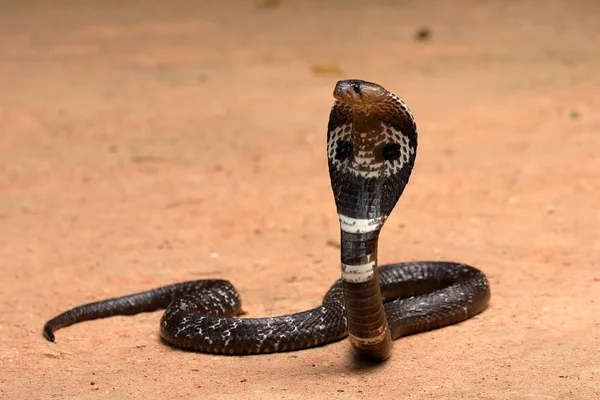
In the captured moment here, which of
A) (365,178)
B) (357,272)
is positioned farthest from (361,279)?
(365,178)

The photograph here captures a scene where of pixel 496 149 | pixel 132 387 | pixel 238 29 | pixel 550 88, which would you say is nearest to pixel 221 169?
pixel 496 149

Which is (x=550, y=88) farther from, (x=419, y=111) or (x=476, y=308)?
(x=476, y=308)

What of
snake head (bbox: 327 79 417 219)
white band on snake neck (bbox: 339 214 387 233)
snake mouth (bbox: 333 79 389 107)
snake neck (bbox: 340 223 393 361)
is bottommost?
snake neck (bbox: 340 223 393 361)

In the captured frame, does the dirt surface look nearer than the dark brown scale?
Yes

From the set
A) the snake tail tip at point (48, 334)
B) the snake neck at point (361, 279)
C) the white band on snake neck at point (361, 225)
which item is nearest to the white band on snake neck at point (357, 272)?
the snake neck at point (361, 279)

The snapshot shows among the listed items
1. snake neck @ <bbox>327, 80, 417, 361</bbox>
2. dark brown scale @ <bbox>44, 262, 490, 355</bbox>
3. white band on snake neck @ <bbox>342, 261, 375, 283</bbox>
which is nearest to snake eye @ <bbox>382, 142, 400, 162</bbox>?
snake neck @ <bbox>327, 80, 417, 361</bbox>

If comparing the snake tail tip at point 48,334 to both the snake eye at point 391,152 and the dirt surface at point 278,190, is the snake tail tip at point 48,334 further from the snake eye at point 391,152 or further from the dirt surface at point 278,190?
the snake eye at point 391,152

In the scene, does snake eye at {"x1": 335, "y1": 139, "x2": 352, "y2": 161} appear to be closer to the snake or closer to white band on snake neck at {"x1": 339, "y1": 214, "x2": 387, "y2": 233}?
the snake
